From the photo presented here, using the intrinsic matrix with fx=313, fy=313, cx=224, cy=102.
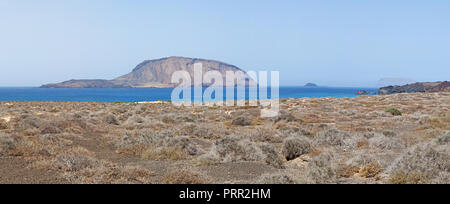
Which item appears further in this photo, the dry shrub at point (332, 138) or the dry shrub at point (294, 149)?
the dry shrub at point (332, 138)

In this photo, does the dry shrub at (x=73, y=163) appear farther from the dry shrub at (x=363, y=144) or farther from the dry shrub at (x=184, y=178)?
the dry shrub at (x=363, y=144)

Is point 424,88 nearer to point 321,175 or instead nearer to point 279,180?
point 321,175

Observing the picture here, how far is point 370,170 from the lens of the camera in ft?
28.1

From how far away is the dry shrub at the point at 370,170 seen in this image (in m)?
8.49

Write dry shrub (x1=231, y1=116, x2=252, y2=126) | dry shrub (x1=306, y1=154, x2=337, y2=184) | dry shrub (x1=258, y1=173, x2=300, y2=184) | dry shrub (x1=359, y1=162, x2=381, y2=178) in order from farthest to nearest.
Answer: dry shrub (x1=231, y1=116, x2=252, y2=126)
dry shrub (x1=359, y1=162, x2=381, y2=178)
dry shrub (x1=306, y1=154, x2=337, y2=184)
dry shrub (x1=258, y1=173, x2=300, y2=184)

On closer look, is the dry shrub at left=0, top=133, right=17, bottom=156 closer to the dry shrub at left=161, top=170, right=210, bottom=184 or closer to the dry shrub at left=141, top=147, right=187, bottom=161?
the dry shrub at left=141, top=147, right=187, bottom=161

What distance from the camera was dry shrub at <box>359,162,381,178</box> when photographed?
27.9 ft

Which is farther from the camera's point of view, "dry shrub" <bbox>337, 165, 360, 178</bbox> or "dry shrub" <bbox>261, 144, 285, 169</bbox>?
"dry shrub" <bbox>261, 144, 285, 169</bbox>

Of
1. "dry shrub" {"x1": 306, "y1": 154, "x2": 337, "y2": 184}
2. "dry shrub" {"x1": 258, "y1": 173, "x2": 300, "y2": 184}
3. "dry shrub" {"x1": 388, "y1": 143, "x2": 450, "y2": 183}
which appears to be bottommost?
"dry shrub" {"x1": 306, "y1": 154, "x2": 337, "y2": 184}

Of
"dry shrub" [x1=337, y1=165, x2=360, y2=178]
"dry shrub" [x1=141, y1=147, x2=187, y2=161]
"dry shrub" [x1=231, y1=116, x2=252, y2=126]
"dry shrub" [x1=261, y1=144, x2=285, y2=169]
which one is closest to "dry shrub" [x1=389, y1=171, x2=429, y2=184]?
"dry shrub" [x1=337, y1=165, x2=360, y2=178]

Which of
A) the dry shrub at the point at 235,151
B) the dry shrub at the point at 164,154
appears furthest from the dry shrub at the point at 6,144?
the dry shrub at the point at 235,151

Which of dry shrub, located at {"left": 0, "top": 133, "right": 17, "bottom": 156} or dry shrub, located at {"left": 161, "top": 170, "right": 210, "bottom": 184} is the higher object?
dry shrub, located at {"left": 0, "top": 133, "right": 17, "bottom": 156}


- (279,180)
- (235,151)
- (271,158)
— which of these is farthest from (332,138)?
(279,180)
